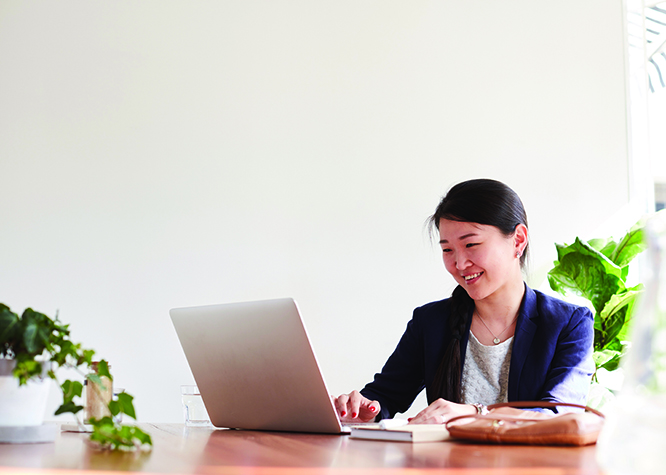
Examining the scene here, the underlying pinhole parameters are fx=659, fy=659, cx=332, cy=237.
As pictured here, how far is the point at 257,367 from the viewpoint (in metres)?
1.22

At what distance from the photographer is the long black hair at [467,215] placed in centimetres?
190

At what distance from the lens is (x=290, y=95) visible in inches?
115

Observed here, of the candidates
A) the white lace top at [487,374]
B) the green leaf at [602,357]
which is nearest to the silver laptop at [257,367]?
the white lace top at [487,374]

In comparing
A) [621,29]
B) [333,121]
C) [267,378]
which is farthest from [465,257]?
[621,29]

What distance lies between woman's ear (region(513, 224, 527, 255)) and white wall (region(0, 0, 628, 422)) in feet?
2.81

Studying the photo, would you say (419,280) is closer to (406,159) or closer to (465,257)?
(406,159)

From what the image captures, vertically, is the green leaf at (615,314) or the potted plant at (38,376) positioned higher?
the potted plant at (38,376)

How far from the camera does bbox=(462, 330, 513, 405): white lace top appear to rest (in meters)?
1.89

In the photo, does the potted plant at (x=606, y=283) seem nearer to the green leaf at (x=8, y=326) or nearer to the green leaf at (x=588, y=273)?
the green leaf at (x=588, y=273)

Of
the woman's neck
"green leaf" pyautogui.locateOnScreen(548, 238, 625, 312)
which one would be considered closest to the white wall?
"green leaf" pyautogui.locateOnScreen(548, 238, 625, 312)

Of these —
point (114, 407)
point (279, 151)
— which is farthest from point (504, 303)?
point (114, 407)

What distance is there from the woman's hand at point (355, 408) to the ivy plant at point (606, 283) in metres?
1.24

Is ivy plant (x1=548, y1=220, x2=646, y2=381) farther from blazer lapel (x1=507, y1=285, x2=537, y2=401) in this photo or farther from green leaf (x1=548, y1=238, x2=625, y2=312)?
blazer lapel (x1=507, y1=285, x2=537, y2=401)

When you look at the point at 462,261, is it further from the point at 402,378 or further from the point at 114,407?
the point at 114,407
